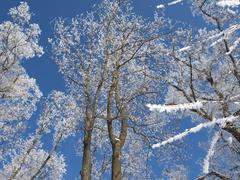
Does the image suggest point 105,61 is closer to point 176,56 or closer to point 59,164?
point 176,56

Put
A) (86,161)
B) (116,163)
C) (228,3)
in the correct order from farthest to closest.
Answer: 1. (86,161)
2. (116,163)
3. (228,3)

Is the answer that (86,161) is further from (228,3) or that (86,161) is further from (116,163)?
(228,3)

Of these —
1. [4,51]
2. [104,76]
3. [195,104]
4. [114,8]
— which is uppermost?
[4,51]

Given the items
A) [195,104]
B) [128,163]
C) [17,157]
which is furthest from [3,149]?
[195,104]

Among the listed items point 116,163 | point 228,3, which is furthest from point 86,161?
point 228,3

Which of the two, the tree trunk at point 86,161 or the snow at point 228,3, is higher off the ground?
the tree trunk at point 86,161

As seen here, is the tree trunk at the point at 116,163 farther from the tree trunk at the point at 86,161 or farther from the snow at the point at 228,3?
the snow at the point at 228,3

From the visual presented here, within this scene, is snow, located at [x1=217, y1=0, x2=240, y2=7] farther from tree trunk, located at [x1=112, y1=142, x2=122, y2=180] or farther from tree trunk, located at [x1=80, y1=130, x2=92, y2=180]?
tree trunk, located at [x1=80, y1=130, x2=92, y2=180]

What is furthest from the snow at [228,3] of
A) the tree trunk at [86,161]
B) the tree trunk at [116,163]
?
the tree trunk at [86,161]

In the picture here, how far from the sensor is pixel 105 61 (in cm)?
1555

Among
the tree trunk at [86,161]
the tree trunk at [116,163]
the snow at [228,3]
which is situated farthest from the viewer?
the tree trunk at [86,161]

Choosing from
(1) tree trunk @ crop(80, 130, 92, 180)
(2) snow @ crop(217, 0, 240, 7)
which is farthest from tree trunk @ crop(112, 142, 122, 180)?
(2) snow @ crop(217, 0, 240, 7)

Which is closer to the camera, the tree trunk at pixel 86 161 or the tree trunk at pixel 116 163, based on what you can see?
the tree trunk at pixel 116 163

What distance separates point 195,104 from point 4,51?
1985 centimetres
